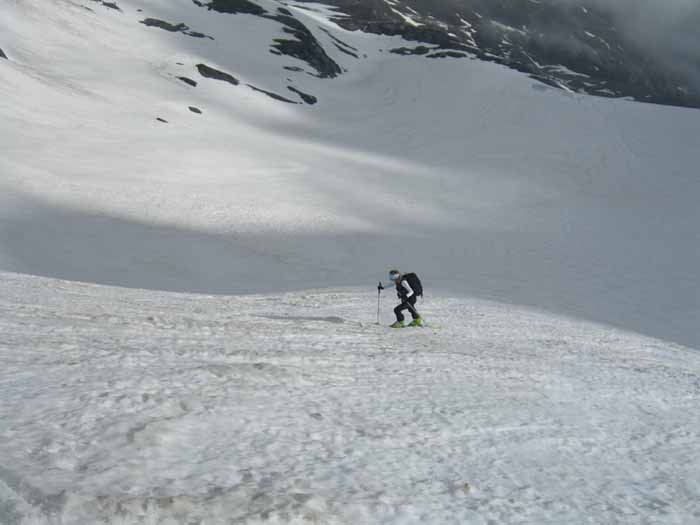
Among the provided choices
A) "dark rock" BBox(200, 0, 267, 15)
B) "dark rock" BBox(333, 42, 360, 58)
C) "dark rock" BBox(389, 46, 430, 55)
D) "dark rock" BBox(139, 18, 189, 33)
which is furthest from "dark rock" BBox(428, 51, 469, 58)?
"dark rock" BBox(139, 18, 189, 33)

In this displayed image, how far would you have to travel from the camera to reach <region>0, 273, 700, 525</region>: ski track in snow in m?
3.01

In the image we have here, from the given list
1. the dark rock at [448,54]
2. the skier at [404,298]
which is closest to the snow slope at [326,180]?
the skier at [404,298]

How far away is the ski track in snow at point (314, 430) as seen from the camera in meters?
3.01

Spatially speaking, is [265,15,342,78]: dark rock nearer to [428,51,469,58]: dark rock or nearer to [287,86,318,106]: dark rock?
[287,86,318,106]: dark rock

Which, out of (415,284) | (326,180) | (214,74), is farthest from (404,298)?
(214,74)

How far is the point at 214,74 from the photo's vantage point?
54.3 m

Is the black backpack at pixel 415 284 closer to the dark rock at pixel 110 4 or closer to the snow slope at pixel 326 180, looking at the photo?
the snow slope at pixel 326 180

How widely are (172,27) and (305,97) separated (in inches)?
720

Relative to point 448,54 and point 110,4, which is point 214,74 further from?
point 448,54

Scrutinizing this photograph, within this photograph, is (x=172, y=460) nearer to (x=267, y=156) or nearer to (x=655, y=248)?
(x=655, y=248)

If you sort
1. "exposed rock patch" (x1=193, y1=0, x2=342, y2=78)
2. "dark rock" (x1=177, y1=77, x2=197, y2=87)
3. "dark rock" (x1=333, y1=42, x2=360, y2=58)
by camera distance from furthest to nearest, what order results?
1. "dark rock" (x1=333, y1=42, x2=360, y2=58)
2. "exposed rock patch" (x1=193, y1=0, x2=342, y2=78)
3. "dark rock" (x1=177, y1=77, x2=197, y2=87)

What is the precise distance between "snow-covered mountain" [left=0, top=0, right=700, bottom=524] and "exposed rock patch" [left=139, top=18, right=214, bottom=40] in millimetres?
→ 431

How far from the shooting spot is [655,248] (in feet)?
86.4

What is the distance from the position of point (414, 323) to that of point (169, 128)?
104 feet
